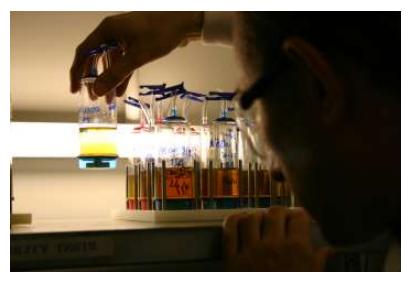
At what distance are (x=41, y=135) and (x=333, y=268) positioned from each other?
1104 millimetres

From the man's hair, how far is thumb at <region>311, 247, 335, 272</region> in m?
0.60

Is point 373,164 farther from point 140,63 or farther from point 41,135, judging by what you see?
point 41,135

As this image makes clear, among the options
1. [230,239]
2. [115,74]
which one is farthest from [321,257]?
[115,74]

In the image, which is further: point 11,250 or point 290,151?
point 11,250

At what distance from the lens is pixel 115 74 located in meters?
1.35

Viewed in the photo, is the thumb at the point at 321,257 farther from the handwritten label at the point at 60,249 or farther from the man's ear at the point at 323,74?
the man's ear at the point at 323,74

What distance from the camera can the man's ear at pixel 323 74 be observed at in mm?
715

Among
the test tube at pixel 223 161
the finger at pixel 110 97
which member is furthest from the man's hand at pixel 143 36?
the test tube at pixel 223 161

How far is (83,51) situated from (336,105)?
92 centimetres

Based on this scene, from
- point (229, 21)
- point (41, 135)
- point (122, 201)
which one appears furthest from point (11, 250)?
point (122, 201)

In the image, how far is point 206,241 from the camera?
1168 millimetres

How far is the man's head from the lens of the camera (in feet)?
2.39

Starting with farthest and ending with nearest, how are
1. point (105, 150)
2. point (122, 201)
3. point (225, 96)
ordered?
point (122, 201)
point (225, 96)
point (105, 150)

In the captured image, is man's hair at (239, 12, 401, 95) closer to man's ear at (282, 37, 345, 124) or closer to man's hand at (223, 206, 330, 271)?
man's ear at (282, 37, 345, 124)
